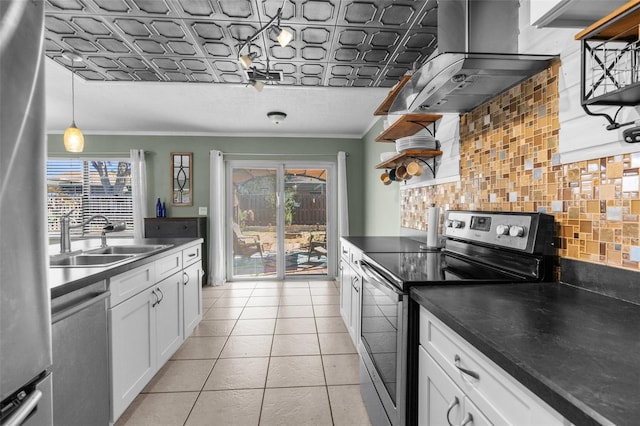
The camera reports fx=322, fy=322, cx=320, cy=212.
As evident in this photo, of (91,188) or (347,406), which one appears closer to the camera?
(347,406)

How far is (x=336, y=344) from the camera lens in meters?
2.79

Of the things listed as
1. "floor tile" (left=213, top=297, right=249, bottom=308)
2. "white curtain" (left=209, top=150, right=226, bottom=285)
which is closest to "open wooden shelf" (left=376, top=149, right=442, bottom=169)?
"floor tile" (left=213, top=297, right=249, bottom=308)

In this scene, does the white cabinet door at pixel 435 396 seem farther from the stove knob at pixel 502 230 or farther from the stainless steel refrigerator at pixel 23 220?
the stainless steel refrigerator at pixel 23 220

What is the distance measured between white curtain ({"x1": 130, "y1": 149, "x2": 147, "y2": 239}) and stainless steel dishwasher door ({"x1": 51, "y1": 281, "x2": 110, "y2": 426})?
3.76 m

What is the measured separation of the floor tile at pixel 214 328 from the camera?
3059 mm

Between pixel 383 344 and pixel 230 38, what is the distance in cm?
215

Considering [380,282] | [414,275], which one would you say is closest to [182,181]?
[380,282]

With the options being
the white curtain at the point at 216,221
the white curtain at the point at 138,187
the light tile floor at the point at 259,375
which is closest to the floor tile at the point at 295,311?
the light tile floor at the point at 259,375

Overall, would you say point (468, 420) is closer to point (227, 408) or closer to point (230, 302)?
point (227, 408)

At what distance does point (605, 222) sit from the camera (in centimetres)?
109

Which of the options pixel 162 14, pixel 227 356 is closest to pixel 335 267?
pixel 227 356

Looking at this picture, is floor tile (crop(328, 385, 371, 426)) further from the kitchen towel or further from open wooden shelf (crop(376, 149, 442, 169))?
open wooden shelf (crop(376, 149, 442, 169))

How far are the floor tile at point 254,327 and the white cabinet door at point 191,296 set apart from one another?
0.40m

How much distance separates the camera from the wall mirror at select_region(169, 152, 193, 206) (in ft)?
16.9
